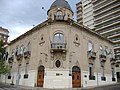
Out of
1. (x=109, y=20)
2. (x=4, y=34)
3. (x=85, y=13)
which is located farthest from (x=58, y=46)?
(x=4, y=34)

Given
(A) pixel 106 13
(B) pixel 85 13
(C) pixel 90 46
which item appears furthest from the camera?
(B) pixel 85 13

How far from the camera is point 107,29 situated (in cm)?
5362

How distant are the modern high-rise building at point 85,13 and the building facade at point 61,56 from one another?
3211 cm

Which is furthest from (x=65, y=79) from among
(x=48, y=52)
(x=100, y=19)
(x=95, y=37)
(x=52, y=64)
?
(x=100, y=19)

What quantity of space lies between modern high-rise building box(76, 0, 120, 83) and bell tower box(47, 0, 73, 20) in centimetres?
2656

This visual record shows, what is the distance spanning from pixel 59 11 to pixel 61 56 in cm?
794

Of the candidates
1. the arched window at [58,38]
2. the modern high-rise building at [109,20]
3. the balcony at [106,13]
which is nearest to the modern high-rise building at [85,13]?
the modern high-rise building at [109,20]

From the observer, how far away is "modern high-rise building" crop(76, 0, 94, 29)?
6238cm

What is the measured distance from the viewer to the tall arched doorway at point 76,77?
2357 centimetres

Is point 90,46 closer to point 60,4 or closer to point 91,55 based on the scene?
point 91,55

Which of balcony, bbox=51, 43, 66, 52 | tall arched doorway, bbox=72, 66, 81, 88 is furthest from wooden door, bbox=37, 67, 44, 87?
tall arched doorway, bbox=72, 66, 81, 88

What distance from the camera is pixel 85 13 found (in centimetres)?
6669

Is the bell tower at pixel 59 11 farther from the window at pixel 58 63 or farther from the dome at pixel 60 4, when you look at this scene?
the window at pixel 58 63

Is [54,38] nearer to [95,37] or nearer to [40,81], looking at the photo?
[40,81]
